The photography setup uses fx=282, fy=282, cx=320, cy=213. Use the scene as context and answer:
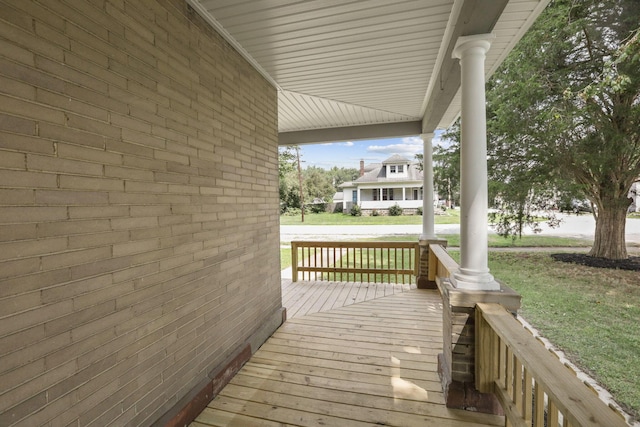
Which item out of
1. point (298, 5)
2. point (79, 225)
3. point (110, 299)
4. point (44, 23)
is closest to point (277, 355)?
point (110, 299)

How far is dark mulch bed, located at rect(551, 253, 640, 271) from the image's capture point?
21.9 feet

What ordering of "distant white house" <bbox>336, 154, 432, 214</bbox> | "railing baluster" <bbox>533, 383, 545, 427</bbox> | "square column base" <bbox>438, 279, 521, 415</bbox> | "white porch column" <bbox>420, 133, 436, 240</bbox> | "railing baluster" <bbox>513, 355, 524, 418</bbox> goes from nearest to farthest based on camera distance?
"railing baluster" <bbox>533, 383, 545, 427</bbox>, "railing baluster" <bbox>513, 355, 524, 418</bbox>, "square column base" <bbox>438, 279, 521, 415</bbox>, "white porch column" <bbox>420, 133, 436, 240</bbox>, "distant white house" <bbox>336, 154, 432, 214</bbox>

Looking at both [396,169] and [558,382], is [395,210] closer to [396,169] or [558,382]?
[396,169]

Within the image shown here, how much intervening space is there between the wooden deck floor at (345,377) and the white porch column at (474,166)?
3.36ft

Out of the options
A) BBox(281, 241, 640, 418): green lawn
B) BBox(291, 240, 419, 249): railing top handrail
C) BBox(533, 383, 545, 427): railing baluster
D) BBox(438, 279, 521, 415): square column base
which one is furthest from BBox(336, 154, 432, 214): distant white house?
BBox(533, 383, 545, 427): railing baluster

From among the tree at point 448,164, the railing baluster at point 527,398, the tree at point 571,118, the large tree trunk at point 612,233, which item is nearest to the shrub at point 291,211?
the tree at point 448,164

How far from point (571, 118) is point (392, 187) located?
18.7 m

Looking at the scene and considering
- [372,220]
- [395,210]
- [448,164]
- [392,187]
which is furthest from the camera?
[392,187]

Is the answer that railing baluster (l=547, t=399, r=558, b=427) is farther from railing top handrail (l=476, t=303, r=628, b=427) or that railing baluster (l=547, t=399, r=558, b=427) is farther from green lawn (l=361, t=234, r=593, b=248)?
green lawn (l=361, t=234, r=593, b=248)

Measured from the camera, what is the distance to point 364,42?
2.60m

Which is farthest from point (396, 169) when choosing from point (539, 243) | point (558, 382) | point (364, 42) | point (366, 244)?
point (558, 382)

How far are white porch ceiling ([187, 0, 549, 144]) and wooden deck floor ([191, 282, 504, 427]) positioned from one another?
2866 millimetres

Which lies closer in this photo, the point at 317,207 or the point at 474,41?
the point at 474,41

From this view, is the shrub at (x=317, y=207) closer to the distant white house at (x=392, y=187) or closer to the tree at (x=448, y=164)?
the distant white house at (x=392, y=187)
